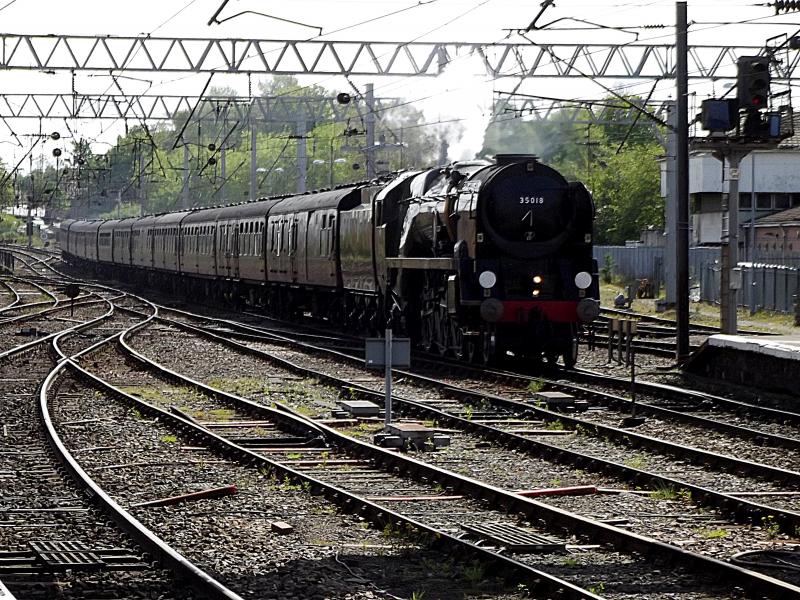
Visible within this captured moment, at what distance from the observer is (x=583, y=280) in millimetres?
21047

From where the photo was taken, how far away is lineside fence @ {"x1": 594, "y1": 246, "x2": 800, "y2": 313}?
1308 inches

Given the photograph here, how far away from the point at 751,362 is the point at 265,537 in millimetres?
11256

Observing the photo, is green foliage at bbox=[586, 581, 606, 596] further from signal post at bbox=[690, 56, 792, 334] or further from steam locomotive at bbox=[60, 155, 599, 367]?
signal post at bbox=[690, 56, 792, 334]

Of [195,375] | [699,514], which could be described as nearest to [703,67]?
[195,375]

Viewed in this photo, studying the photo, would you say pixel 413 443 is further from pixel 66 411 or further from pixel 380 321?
pixel 380 321

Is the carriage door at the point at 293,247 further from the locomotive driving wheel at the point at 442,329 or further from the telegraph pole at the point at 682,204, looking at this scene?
the telegraph pole at the point at 682,204

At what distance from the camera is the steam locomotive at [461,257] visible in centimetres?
2077

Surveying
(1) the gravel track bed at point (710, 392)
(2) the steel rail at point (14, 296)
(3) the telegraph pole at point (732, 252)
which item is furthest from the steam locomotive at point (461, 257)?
(2) the steel rail at point (14, 296)

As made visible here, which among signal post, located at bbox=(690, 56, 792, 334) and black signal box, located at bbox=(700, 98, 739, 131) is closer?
signal post, located at bbox=(690, 56, 792, 334)

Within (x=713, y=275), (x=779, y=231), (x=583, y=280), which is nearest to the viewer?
(x=583, y=280)

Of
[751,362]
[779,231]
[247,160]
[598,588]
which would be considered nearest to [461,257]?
[751,362]

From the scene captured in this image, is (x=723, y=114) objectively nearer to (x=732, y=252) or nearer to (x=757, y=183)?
(x=732, y=252)

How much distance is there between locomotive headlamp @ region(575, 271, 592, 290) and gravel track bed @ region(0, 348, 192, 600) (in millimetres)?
8412

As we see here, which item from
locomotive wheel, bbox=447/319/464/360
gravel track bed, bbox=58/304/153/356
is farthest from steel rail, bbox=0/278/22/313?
locomotive wheel, bbox=447/319/464/360
